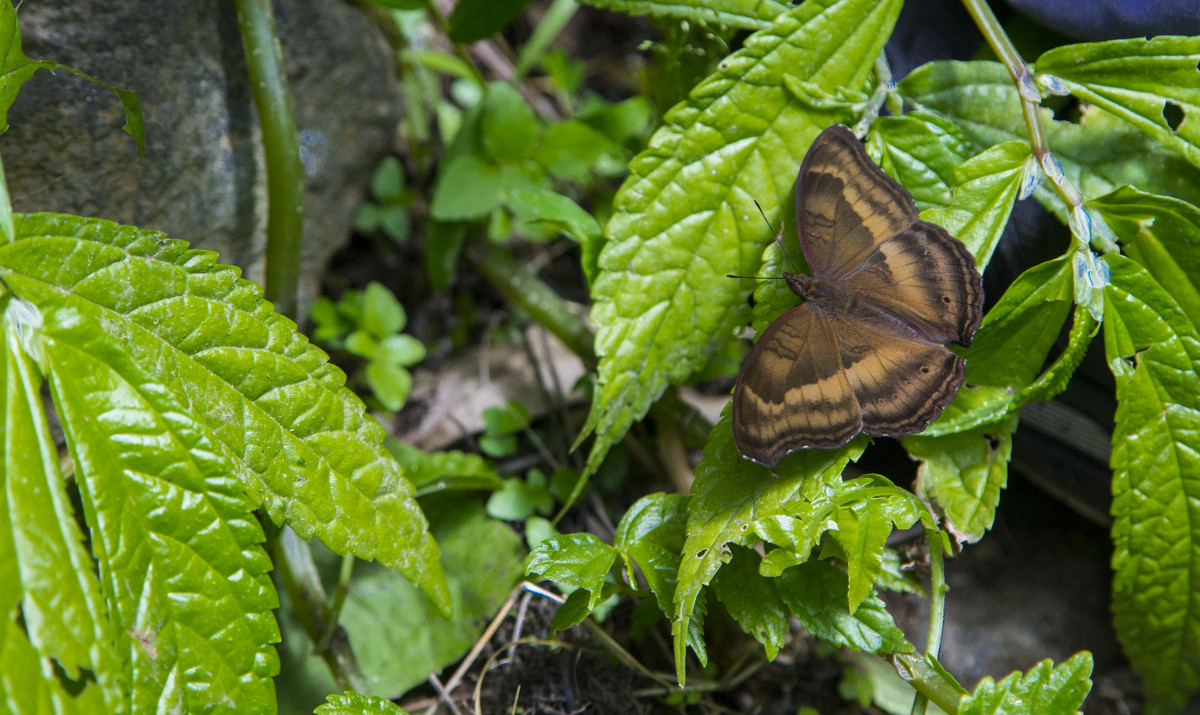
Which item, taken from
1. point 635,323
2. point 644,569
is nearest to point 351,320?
point 635,323

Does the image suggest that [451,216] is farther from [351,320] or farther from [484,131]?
[351,320]

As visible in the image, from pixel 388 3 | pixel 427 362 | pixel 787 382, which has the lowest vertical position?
pixel 427 362

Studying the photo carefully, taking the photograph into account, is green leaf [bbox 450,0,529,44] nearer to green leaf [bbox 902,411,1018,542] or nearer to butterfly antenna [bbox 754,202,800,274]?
butterfly antenna [bbox 754,202,800,274]

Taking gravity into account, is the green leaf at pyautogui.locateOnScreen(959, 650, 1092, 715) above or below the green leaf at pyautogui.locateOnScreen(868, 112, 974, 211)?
below

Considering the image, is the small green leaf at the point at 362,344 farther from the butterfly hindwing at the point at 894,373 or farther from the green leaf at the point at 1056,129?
the green leaf at the point at 1056,129

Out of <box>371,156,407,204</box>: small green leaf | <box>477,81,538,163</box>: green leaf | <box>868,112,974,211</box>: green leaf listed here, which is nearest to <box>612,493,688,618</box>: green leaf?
<box>868,112,974,211</box>: green leaf

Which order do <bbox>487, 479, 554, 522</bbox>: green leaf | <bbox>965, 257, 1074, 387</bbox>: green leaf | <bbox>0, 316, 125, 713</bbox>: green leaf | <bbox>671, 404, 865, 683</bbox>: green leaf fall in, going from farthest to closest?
<bbox>487, 479, 554, 522</bbox>: green leaf < <bbox>965, 257, 1074, 387</bbox>: green leaf < <bbox>671, 404, 865, 683</bbox>: green leaf < <bbox>0, 316, 125, 713</bbox>: green leaf
